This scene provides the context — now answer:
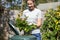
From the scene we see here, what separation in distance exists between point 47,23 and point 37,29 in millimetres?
2557

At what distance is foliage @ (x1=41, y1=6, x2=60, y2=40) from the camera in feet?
22.2

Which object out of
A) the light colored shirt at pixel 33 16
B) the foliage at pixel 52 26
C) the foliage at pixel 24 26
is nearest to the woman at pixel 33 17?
the light colored shirt at pixel 33 16

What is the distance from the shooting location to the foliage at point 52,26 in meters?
6.77

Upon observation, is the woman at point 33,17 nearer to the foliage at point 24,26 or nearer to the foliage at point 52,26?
the foliage at point 24,26

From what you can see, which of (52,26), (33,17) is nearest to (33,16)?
(33,17)

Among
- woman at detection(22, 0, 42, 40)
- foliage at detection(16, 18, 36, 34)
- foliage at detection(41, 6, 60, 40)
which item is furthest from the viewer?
foliage at detection(41, 6, 60, 40)

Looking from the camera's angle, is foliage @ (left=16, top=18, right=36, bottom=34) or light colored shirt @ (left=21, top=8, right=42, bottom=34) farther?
light colored shirt @ (left=21, top=8, right=42, bottom=34)

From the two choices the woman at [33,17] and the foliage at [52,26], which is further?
the foliage at [52,26]

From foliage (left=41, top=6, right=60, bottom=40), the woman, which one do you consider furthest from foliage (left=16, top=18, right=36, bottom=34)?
foliage (left=41, top=6, right=60, bottom=40)

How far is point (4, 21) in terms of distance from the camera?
801cm

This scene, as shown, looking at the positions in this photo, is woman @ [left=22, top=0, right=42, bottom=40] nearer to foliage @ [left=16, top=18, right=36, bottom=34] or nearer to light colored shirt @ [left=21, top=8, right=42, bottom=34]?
light colored shirt @ [left=21, top=8, right=42, bottom=34]

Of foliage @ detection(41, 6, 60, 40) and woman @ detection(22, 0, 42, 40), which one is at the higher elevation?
woman @ detection(22, 0, 42, 40)

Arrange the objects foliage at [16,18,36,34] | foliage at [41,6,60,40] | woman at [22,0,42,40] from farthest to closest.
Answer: foliage at [41,6,60,40], woman at [22,0,42,40], foliage at [16,18,36,34]

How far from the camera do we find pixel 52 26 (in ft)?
22.6
